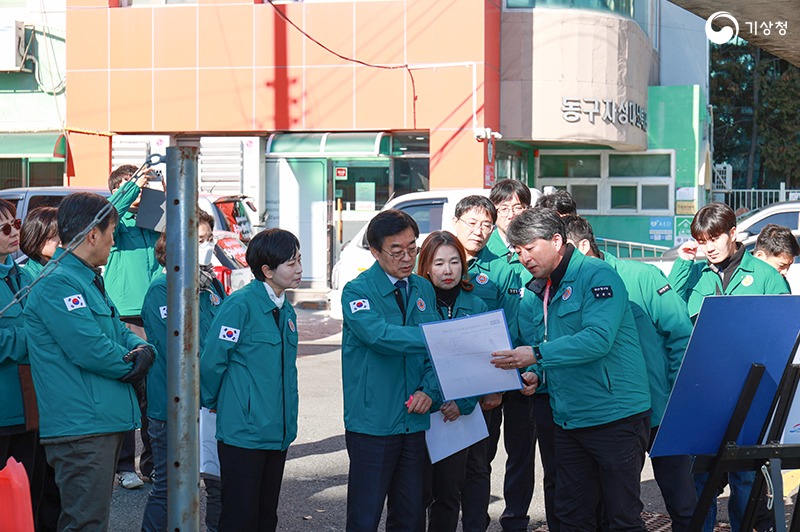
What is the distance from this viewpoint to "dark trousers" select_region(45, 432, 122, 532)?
4422 millimetres

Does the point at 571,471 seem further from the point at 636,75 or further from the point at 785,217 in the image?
the point at 636,75

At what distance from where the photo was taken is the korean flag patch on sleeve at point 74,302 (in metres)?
4.46

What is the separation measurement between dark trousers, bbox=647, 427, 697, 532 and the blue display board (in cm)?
130

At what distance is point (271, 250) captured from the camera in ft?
16.7

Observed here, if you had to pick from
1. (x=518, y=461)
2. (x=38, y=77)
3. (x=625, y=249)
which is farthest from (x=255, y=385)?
(x=38, y=77)

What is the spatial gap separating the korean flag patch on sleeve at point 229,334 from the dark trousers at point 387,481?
71 centimetres

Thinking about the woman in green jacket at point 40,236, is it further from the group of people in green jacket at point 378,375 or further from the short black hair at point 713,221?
the short black hair at point 713,221

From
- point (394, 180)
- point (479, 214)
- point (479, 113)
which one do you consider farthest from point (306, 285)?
point (479, 214)

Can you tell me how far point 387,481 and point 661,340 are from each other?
1.70 m

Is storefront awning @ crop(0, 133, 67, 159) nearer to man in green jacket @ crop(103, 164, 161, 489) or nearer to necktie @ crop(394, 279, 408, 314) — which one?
man in green jacket @ crop(103, 164, 161, 489)

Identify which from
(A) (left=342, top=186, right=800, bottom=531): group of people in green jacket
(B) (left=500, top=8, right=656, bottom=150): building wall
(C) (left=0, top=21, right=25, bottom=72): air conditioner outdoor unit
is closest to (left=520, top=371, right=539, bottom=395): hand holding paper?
(A) (left=342, top=186, right=800, bottom=531): group of people in green jacket

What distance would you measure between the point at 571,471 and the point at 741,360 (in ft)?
4.58

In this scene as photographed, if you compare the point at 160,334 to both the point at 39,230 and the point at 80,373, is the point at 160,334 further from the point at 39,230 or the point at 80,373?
the point at 80,373

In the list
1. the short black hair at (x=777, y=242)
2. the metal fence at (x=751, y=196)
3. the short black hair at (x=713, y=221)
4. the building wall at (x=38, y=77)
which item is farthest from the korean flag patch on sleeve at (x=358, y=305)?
the metal fence at (x=751, y=196)
